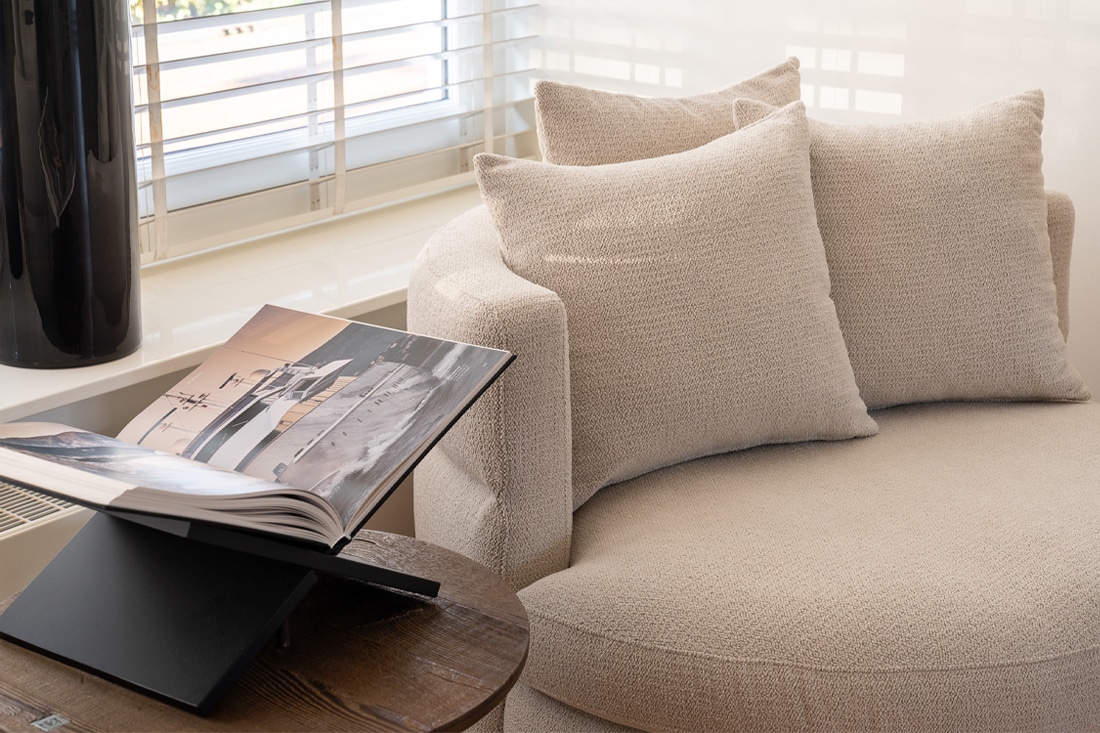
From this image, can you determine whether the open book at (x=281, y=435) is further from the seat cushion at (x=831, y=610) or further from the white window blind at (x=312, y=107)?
the white window blind at (x=312, y=107)

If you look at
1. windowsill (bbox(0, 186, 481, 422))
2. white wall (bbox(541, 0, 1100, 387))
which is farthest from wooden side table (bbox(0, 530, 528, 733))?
white wall (bbox(541, 0, 1100, 387))

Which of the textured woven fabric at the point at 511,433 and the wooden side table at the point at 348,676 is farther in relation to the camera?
the textured woven fabric at the point at 511,433

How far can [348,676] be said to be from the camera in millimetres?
938

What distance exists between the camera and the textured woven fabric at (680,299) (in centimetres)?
148

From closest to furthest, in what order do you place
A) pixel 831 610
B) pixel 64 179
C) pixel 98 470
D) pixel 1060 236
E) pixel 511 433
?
pixel 98 470, pixel 831 610, pixel 511 433, pixel 64 179, pixel 1060 236

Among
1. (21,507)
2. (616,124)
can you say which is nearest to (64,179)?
(21,507)

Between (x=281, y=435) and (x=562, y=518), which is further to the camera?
(x=562, y=518)

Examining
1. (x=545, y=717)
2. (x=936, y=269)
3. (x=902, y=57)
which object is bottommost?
(x=545, y=717)

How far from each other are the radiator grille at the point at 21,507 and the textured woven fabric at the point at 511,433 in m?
0.54

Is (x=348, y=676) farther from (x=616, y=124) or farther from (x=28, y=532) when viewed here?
(x=616, y=124)

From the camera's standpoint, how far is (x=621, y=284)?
4.89ft

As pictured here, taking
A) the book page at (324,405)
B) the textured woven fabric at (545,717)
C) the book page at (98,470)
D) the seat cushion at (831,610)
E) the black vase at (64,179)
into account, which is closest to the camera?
the book page at (98,470)

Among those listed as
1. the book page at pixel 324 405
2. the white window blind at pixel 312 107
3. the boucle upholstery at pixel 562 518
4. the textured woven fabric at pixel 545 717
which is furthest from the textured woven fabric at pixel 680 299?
the white window blind at pixel 312 107

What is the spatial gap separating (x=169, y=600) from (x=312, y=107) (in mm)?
1528
